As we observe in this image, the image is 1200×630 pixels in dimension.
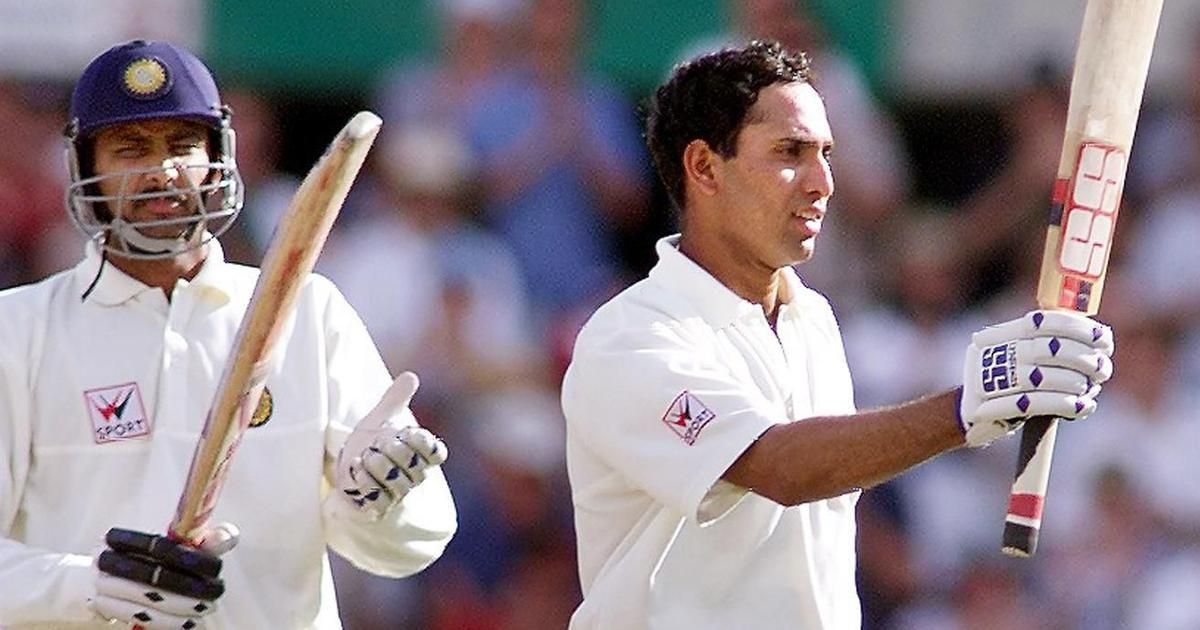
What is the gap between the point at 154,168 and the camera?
15.5 feet

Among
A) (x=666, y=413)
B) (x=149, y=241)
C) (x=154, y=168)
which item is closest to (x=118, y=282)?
(x=149, y=241)

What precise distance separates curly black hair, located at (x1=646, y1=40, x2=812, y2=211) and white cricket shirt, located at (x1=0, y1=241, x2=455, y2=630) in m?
0.70

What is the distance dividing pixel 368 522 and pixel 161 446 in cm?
38

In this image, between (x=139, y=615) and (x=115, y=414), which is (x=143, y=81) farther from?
(x=139, y=615)

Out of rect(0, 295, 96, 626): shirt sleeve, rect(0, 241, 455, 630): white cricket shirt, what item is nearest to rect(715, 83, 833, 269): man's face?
rect(0, 241, 455, 630): white cricket shirt

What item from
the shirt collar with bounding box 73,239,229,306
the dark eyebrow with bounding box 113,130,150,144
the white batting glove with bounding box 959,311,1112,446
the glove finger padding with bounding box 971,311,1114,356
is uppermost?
the dark eyebrow with bounding box 113,130,150,144

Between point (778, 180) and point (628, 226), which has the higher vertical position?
point (778, 180)

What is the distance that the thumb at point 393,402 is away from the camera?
463 centimetres

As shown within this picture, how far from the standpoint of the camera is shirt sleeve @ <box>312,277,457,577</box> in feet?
15.7

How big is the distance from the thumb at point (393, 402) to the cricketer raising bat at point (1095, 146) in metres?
1.05

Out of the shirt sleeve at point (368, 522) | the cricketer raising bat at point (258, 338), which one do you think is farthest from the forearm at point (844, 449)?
the cricketer raising bat at point (258, 338)

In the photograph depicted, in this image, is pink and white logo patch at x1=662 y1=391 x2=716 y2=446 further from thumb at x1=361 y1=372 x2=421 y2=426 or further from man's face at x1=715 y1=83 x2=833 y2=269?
thumb at x1=361 y1=372 x2=421 y2=426

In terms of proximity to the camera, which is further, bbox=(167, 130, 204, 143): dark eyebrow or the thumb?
bbox=(167, 130, 204, 143): dark eyebrow

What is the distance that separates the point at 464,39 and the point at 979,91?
5.93ft
